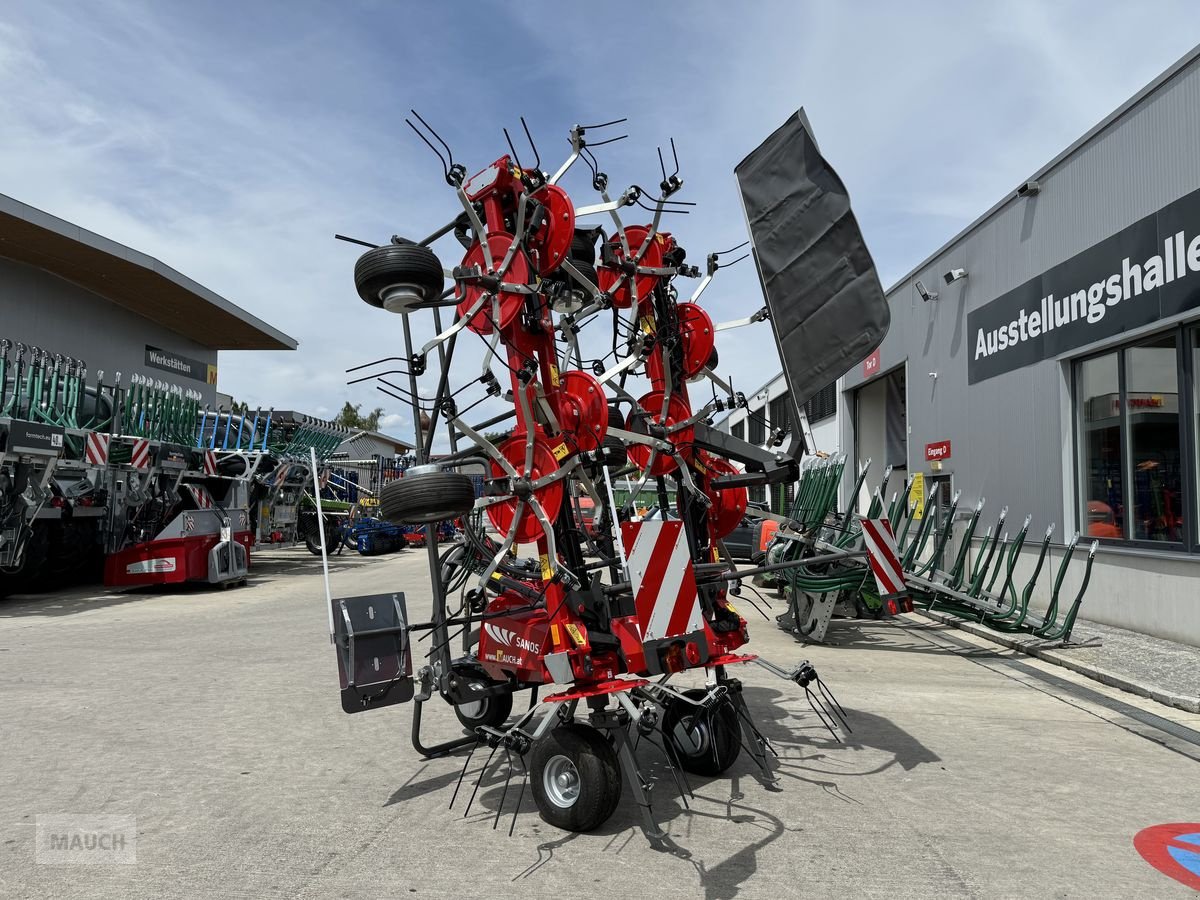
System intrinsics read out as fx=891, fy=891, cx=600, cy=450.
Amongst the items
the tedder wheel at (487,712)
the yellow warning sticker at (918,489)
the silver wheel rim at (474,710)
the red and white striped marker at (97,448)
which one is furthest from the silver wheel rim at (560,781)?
the yellow warning sticker at (918,489)

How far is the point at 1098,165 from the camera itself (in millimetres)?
11703

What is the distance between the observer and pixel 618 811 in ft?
14.9

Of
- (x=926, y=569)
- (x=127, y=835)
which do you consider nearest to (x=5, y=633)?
(x=127, y=835)

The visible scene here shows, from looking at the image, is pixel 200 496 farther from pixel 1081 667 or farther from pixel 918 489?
pixel 1081 667

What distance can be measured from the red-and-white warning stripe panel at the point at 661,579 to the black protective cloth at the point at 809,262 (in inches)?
46.8

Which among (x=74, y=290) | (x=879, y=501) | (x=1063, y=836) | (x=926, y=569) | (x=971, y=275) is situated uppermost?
(x=74, y=290)

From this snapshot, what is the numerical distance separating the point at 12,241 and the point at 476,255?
22083 mm

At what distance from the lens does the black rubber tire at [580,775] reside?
4.12 m

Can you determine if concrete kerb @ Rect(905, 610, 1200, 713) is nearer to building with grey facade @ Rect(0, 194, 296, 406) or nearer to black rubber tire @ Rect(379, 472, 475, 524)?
black rubber tire @ Rect(379, 472, 475, 524)

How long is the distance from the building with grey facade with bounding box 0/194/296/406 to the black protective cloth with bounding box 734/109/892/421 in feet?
68.3

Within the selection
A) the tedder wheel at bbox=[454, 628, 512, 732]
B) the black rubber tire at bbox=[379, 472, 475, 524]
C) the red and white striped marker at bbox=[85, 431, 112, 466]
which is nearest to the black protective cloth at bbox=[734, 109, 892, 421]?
the black rubber tire at bbox=[379, 472, 475, 524]

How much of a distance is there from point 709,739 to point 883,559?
1.50 m

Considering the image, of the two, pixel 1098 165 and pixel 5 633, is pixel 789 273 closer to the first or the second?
pixel 1098 165

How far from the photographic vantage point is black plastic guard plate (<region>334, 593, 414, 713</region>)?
4727mm
